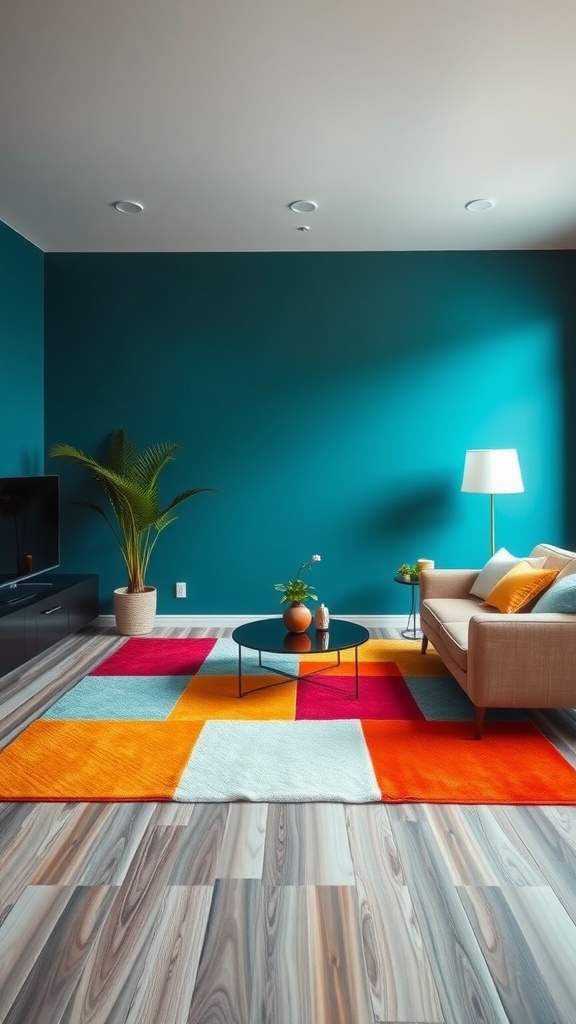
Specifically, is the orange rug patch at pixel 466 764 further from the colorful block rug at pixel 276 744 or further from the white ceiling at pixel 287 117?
the white ceiling at pixel 287 117

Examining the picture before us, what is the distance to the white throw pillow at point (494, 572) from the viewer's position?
12.2 feet

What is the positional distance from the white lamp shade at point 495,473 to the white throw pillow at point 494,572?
0.45 metres

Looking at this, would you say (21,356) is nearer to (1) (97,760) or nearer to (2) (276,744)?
(1) (97,760)

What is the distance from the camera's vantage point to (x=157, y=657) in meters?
4.04

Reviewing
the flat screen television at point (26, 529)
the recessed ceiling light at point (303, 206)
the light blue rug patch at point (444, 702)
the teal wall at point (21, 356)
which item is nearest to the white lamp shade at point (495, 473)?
the light blue rug patch at point (444, 702)

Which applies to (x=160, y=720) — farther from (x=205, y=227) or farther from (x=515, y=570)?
(x=205, y=227)

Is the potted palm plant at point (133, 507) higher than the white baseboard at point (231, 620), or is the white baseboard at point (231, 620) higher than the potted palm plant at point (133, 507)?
the potted palm plant at point (133, 507)

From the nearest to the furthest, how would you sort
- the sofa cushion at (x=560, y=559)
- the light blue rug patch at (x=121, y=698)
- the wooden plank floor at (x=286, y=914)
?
the wooden plank floor at (x=286, y=914), the light blue rug patch at (x=121, y=698), the sofa cushion at (x=560, y=559)

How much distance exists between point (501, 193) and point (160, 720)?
3230 millimetres

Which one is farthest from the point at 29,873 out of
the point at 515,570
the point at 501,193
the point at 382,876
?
the point at 501,193

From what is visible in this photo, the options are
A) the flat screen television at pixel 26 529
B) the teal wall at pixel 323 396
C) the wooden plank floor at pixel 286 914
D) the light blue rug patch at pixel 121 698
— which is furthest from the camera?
the teal wall at pixel 323 396

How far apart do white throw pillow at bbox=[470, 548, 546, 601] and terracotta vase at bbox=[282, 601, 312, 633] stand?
108 centimetres

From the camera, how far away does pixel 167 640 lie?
446cm

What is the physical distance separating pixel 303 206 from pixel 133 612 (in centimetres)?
Result: 270
